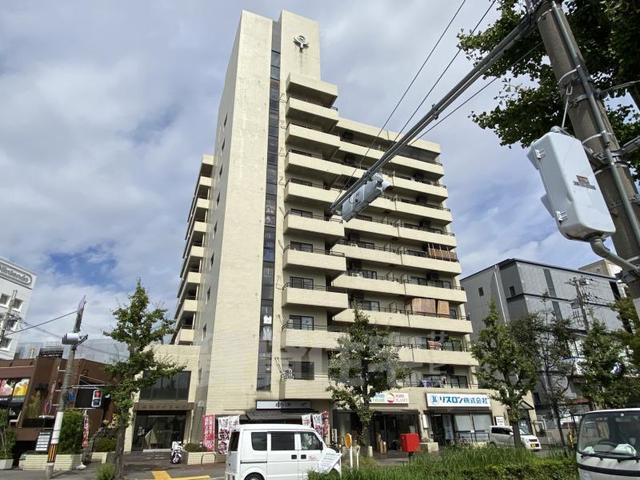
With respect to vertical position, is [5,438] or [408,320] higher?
[408,320]

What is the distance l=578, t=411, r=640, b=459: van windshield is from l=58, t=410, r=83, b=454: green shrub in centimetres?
2530

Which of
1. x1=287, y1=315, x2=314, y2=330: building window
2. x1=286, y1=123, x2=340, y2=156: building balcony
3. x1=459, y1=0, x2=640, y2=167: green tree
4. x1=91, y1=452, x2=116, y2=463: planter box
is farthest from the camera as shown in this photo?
x1=286, y1=123, x2=340, y2=156: building balcony

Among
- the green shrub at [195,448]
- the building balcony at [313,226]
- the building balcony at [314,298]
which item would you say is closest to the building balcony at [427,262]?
the building balcony at [313,226]

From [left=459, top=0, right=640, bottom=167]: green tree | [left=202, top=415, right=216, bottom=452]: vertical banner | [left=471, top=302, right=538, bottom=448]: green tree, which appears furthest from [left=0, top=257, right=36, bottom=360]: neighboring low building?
[left=459, top=0, right=640, bottom=167]: green tree

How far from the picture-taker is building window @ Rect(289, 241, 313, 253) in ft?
110

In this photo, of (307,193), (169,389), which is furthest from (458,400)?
(169,389)

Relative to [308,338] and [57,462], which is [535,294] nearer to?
[308,338]

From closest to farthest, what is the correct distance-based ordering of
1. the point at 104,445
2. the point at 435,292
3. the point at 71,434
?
the point at 71,434 → the point at 104,445 → the point at 435,292

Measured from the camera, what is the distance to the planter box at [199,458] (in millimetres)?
22938

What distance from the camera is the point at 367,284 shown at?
3466 centimetres

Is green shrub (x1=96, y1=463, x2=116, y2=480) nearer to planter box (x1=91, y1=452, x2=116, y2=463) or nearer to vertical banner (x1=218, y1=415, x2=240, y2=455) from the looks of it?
vertical banner (x1=218, y1=415, x2=240, y2=455)

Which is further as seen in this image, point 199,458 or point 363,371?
point 363,371

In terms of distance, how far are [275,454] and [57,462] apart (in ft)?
49.7

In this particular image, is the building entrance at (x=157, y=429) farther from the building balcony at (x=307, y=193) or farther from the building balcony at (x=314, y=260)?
the building balcony at (x=307, y=193)
